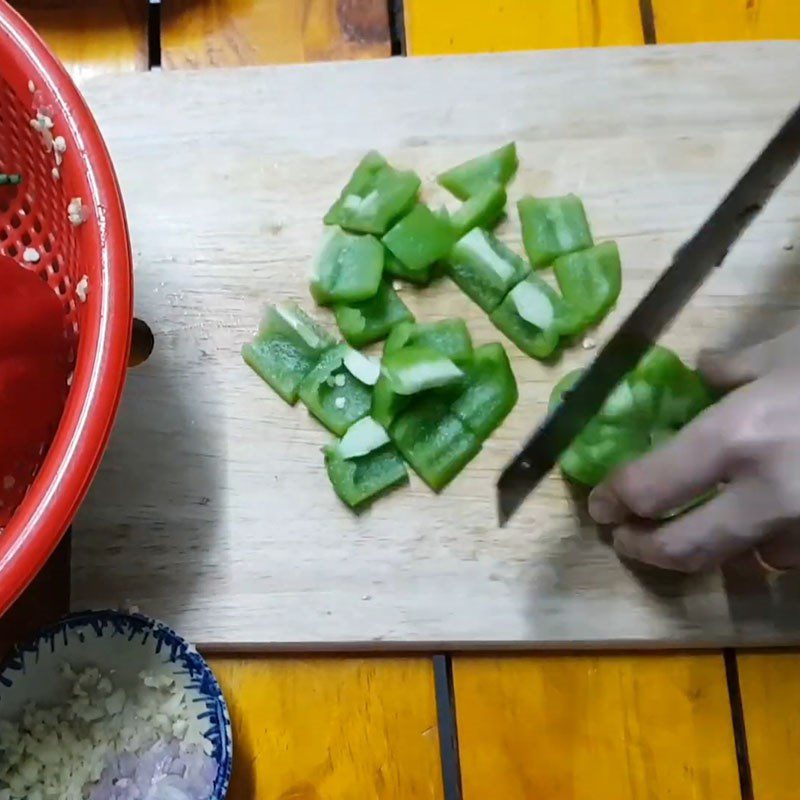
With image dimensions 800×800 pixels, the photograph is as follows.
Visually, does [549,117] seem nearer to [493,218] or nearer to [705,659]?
[493,218]


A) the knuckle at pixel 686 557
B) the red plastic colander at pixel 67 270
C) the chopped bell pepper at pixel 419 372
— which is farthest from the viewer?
the chopped bell pepper at pixel 419 372

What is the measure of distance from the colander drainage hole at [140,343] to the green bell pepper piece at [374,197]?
0.62ft

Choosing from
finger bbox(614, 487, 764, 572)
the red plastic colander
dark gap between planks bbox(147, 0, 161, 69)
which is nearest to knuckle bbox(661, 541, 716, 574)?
finger bbox(614, 487, 764, 572)

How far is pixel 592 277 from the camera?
0.97m

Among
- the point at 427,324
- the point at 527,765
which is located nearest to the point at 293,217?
the point at 427,324

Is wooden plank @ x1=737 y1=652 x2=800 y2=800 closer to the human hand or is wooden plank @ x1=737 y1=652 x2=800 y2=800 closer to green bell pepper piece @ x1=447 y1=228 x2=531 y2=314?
the human hand

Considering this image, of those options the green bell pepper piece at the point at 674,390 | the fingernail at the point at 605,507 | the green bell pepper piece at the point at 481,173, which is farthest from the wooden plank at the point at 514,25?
the fingernail at the point at 605,507

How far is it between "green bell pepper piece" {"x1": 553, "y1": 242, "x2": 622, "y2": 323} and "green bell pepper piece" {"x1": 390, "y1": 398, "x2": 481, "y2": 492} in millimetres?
153

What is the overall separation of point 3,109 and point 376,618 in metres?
0.50

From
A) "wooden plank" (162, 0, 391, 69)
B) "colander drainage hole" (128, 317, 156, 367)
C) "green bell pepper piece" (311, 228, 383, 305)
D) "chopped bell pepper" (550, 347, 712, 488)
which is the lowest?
"chopped bell pepper" (550, 347, 712, 488)

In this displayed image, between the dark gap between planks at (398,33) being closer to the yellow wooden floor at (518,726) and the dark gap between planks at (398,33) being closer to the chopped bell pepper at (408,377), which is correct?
the chopped bell pepper at (408,377)

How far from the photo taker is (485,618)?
910mm

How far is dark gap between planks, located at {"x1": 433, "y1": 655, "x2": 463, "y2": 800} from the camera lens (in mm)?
901

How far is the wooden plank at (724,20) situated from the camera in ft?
3.58
